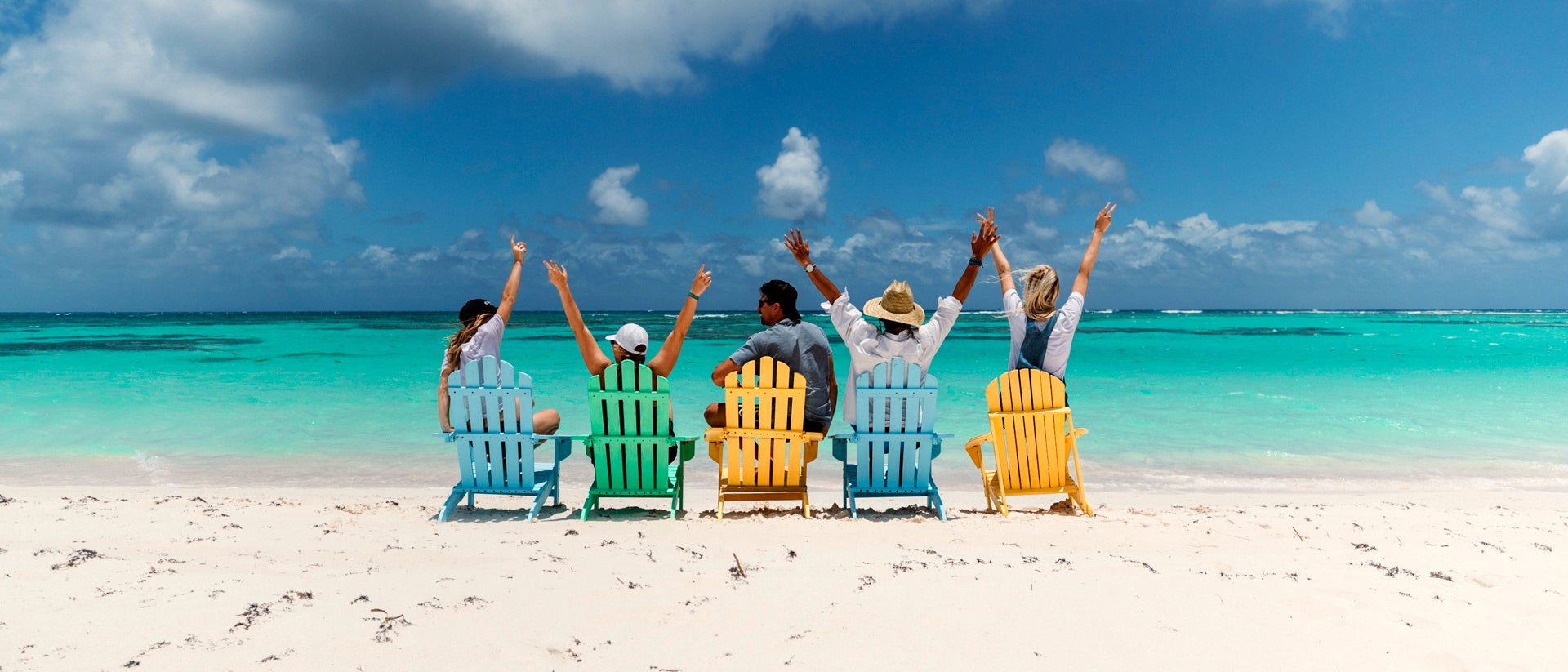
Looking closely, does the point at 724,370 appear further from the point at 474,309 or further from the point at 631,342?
the point at 474,309

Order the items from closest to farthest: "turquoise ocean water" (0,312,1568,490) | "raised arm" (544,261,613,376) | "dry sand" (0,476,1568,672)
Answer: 1. "dry sand" (0,476,1568,672)
2. "raised arm" (544,261,613,376)
3. "turquoise ocean water" (0,312,1568,490)

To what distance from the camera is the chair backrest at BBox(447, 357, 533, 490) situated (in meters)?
5.48

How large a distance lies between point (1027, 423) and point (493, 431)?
420cm

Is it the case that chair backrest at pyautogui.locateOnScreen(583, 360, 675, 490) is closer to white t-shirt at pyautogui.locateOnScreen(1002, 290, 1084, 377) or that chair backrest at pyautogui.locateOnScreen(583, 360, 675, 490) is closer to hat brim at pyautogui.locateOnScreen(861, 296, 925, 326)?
hat brim at pyautogui.locateOnScreen(861, 296, 925, 326)

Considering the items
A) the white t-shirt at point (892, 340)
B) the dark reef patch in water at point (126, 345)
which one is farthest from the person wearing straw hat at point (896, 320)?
the dark reef patch in water at point (126, 345)

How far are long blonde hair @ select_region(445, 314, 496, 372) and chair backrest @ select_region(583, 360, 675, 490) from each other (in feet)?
3.34

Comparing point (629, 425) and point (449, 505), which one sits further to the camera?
point (449, 505)

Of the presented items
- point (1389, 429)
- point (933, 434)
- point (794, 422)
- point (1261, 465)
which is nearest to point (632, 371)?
point (794, 422)

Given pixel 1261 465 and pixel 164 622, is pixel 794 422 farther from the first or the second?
pixel 1261 465

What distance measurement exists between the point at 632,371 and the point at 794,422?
1.31 metres

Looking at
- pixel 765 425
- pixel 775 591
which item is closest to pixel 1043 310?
pixel 765 425

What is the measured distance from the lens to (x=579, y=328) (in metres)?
5.42

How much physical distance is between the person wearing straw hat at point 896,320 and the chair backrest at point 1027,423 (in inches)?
26.0

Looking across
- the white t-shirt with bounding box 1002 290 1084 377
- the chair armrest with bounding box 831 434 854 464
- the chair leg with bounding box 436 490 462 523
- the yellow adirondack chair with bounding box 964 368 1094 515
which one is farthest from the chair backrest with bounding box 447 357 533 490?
the white t-shirt with bounding box 1002 290 1084 377
